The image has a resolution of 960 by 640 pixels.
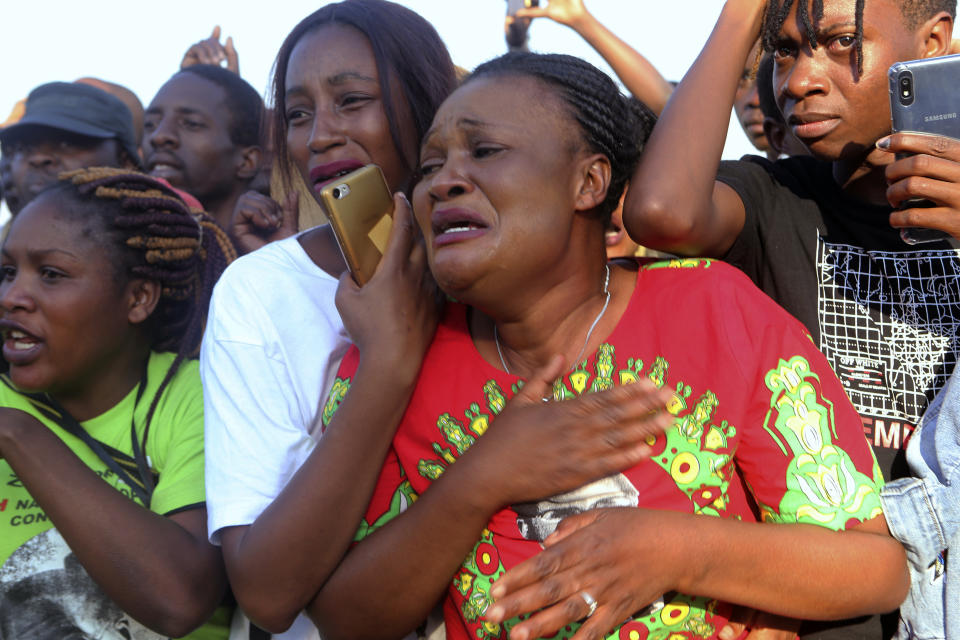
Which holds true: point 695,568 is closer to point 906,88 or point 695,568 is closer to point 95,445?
point 906,88

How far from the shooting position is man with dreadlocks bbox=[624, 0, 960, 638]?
1.80m

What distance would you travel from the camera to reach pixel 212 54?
17.0 ft

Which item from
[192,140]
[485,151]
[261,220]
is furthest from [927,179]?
[192,140]

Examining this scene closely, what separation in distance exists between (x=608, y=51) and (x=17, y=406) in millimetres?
2489

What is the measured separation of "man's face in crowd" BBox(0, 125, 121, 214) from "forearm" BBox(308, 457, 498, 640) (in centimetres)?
288

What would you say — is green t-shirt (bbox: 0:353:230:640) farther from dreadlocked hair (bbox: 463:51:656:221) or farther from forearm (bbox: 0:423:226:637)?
dreadlocked hair (bbox: 463:51:656:221)

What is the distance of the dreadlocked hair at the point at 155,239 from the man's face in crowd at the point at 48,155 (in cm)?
131

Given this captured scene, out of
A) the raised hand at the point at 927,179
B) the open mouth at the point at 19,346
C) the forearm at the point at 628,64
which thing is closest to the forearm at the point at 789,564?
the raised hand at the point at 927,179

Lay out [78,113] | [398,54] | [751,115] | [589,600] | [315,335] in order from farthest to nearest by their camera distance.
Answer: [751,115] < [78,113] < [398,54] < [315,335] < [589,600]

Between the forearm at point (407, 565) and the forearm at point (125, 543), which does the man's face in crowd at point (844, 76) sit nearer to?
the forearm at point (407, 565)

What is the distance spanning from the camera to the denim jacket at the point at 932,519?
63.1 inches

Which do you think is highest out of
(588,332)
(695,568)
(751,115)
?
(751,115)

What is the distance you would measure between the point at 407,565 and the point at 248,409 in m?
0.55

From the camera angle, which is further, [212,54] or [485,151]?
[212,54]
